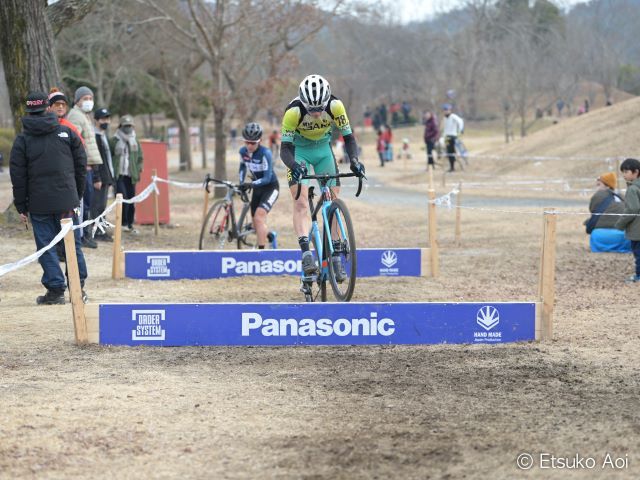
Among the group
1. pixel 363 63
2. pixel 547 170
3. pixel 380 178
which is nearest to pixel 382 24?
pixel 363 63

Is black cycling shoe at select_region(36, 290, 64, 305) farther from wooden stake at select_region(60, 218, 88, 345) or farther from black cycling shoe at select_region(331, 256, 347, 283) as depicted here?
black cycling shoe at select_region(331, 256, 347, 283)

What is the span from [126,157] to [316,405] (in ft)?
35.7

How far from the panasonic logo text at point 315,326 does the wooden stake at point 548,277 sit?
1227mm

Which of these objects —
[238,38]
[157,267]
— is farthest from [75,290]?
[238,38]

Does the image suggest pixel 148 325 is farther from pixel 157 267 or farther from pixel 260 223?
pixel 260 223

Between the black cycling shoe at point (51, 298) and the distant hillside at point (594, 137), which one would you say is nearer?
the black cycling shoe at point (51, 298)

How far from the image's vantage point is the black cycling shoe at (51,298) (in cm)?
984

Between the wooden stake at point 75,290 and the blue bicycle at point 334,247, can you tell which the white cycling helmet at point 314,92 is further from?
the wooden stake at point 75,290

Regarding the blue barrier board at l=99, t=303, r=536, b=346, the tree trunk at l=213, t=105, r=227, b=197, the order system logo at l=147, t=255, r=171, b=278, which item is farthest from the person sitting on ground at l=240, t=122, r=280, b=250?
the tree trunk at l=213, t=105, r=227, b=197

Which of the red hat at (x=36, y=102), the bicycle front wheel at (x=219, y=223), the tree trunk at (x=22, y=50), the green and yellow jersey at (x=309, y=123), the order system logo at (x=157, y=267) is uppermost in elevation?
the tree trunk at (x=22, y=50)

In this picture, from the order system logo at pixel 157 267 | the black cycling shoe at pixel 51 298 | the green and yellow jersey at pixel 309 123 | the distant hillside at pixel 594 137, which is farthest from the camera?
the distant hillside at pixel 594 137

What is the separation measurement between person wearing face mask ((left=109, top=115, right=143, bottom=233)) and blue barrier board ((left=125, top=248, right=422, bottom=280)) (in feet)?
16.2

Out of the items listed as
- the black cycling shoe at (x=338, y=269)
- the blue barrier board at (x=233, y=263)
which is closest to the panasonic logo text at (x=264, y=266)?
the blue barrier board at (x=233, y=263)

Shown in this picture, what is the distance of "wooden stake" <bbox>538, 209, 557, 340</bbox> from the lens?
8.02 metres
